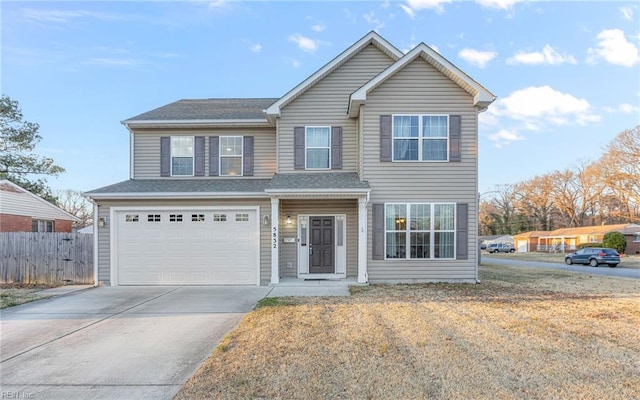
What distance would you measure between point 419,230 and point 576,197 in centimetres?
5195

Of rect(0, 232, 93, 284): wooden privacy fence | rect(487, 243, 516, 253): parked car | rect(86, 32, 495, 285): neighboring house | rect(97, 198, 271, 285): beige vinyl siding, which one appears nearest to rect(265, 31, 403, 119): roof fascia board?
rect(86, 32, 495, 285): neighboring house

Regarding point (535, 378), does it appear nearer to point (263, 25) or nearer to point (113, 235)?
point (113, 235)

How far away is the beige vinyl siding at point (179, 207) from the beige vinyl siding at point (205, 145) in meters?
1.54

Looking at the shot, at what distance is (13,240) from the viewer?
11406mm

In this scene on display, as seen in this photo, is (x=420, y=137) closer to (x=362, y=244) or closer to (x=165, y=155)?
(x=362, y=244)

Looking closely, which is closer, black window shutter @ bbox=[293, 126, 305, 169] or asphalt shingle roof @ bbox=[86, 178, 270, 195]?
asphalt shingle roof @ bbox=[86, 178, 270, 195]

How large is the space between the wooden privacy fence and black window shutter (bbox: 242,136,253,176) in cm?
542

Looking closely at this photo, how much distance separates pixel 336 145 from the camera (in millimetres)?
11500

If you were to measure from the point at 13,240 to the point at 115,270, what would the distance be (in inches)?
150

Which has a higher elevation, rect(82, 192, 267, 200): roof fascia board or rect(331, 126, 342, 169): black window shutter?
rect(331, 126, 342, 169): black window shutter

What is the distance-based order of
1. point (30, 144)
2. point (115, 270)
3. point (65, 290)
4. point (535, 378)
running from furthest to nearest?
point (30, 144), point (115, 270), point (65, 290), point (535, 378)

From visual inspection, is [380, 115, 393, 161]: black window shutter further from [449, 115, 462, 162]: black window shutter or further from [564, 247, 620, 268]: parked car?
[564, 247, 620, 268]: parked car

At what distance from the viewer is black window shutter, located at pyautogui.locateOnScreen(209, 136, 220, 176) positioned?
12164 mm

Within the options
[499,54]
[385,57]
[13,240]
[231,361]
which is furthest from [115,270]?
[499,54]
